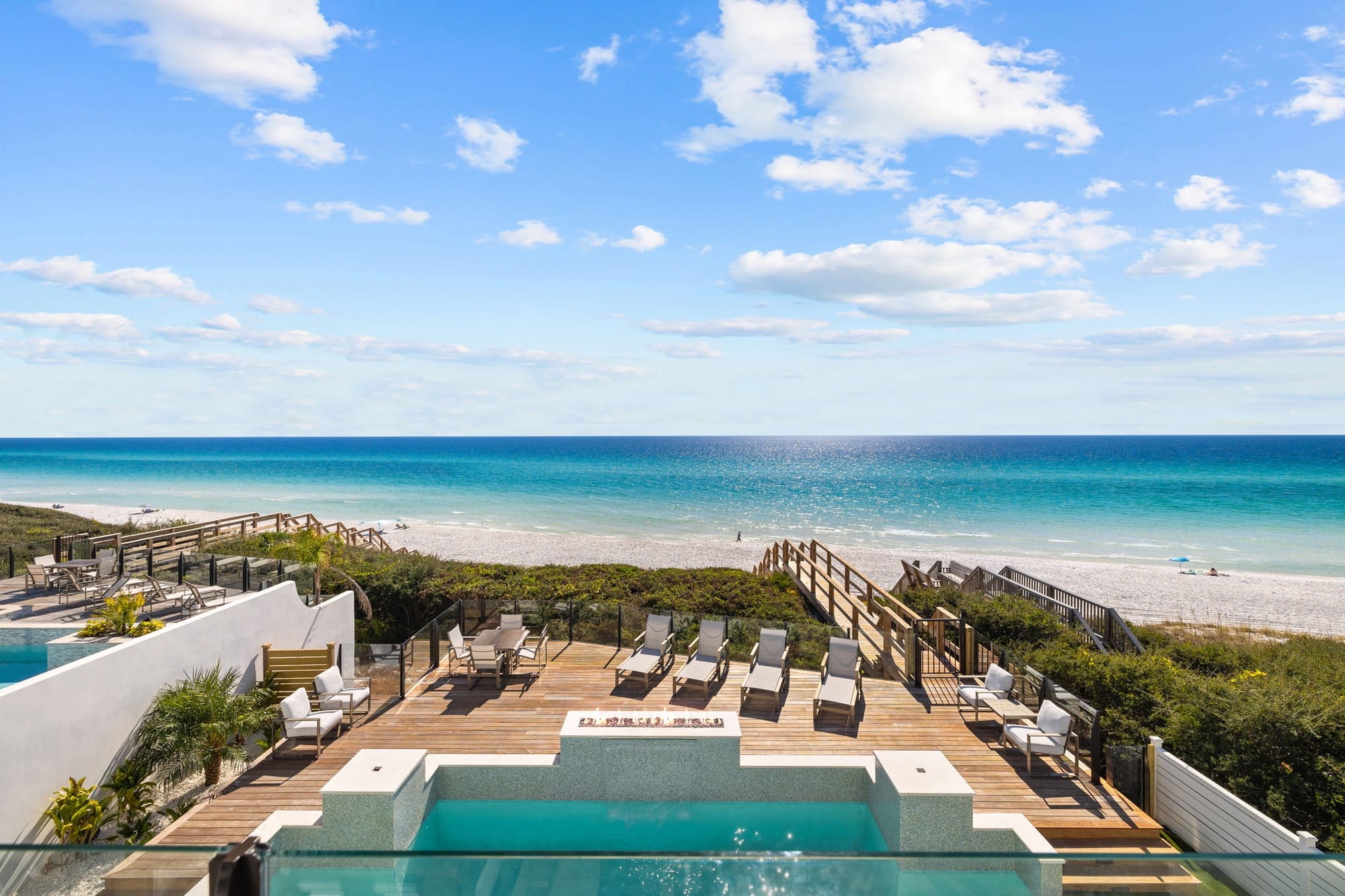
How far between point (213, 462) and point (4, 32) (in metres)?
106

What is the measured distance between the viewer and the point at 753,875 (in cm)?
319

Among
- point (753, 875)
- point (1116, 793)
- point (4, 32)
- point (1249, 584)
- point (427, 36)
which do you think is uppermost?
point (427, 36)

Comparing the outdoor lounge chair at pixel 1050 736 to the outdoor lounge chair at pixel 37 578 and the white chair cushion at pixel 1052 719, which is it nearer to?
the white chair cushion at pixel 1052 719

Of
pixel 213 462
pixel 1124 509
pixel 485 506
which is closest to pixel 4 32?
pixel 485 506

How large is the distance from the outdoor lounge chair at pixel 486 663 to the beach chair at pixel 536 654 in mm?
358

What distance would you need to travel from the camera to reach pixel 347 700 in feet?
29.4

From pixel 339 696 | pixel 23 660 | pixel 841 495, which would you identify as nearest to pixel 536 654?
pixel 339 696

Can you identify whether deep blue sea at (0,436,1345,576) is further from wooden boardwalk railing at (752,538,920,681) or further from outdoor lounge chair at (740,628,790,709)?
outdoor lounge chair at (740,628,790,709)

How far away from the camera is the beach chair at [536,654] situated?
35.4 feet

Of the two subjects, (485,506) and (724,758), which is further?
(485,506)

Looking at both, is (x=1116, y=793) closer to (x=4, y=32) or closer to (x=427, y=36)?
(x=427, y=36)

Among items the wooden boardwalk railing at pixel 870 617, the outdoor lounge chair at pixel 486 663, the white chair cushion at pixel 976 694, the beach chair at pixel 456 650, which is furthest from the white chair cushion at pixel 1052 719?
the beach chair at pixel 456 650

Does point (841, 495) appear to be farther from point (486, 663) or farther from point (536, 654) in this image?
point (486, 663)

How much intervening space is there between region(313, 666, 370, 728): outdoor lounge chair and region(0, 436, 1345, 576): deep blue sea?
31030mm
